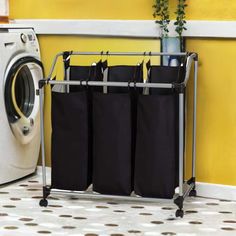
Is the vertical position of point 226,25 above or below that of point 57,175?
above

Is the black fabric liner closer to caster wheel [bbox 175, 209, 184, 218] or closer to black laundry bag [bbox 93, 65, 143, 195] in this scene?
black laundry bag [bbox 93, 65, 143, 195]

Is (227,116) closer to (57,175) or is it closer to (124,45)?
(124,45)

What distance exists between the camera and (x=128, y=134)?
135 inches

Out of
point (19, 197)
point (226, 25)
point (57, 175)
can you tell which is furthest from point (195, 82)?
point (19, 197)

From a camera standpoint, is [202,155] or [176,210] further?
[202,155]

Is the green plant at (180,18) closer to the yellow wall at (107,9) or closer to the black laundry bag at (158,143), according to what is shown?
the yellow wall at (107,9)

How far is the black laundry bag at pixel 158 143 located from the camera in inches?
131

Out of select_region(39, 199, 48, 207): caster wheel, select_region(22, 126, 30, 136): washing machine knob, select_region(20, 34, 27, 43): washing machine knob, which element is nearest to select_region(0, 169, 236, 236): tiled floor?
select_region(39, 199, 48, 207): caster wheel

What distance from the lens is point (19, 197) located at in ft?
12.2

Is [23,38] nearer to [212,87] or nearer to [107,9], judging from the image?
[107,9]

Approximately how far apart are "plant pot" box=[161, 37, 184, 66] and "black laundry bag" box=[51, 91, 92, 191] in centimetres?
61

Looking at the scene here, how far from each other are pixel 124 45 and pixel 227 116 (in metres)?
0.82

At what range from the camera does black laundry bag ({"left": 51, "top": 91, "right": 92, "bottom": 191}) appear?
349cm

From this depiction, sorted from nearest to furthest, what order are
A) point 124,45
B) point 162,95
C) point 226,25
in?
point 162,95
point 226,25
point 124,45
